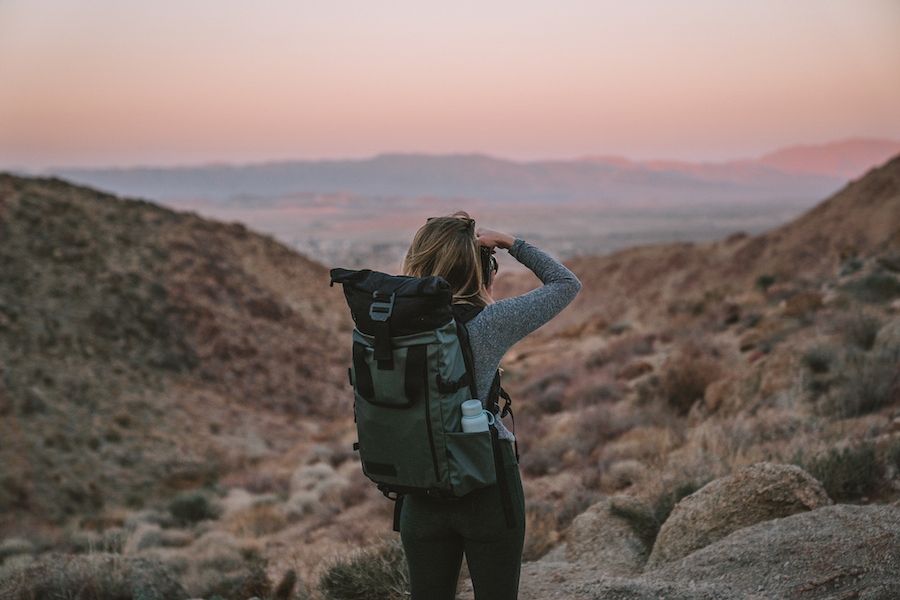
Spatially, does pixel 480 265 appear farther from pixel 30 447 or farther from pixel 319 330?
pixel 319 330

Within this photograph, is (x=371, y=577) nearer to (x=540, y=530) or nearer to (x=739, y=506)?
(x=540, y=530)

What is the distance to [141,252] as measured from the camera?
74.0ft

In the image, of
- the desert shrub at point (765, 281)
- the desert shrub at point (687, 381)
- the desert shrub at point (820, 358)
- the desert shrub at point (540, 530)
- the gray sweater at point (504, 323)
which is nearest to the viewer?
the gray sweater at point (504, 323)

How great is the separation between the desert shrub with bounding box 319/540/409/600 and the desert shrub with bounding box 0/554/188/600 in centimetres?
139

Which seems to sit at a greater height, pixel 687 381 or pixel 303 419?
pixel 687 381

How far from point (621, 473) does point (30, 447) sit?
1213 centimetres

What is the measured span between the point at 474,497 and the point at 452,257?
0.88 metres

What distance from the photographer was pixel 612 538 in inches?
180

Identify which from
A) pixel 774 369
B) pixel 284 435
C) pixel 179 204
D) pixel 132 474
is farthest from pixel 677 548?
pixel 179 204

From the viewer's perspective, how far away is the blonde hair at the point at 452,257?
8.04ft

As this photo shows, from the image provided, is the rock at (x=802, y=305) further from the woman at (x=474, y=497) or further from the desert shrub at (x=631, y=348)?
the woman at (x=474, y=497)

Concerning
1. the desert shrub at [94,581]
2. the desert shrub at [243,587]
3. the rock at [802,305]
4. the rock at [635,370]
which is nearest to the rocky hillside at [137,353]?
the desert shrub at [94,581]

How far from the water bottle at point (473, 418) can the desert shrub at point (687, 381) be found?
24.9 feet

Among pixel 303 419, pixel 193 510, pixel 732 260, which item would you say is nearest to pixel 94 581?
pixel 193 510
